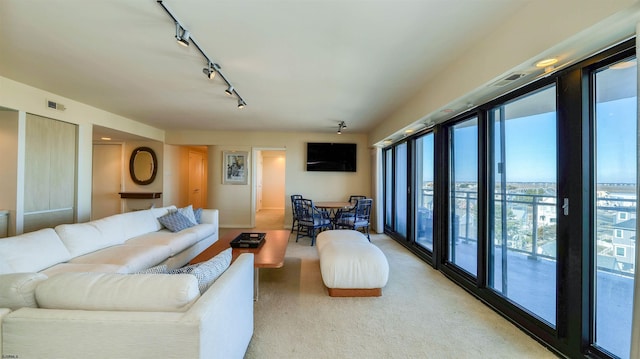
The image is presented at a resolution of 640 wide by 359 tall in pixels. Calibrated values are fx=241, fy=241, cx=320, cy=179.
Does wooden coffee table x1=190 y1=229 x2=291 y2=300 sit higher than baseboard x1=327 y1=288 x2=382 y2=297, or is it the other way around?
wooden coffee table x1=190 y1=229 x2=291 y2=300

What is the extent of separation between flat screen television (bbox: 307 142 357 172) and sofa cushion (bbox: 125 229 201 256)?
3.40m

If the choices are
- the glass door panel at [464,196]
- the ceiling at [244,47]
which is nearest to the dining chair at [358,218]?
the glass door panel at [464,196]

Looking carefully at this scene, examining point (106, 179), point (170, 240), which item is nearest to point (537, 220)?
point (170, 240)

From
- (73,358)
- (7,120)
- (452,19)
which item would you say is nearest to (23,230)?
(7,120)

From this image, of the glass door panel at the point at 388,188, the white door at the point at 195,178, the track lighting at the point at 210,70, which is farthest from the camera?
the white door at the point at 195,178

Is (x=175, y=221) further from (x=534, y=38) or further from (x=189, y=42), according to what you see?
(x=534, y=38)

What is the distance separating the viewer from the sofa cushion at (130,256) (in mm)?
2326

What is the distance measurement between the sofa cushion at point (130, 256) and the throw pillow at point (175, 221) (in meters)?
0.74

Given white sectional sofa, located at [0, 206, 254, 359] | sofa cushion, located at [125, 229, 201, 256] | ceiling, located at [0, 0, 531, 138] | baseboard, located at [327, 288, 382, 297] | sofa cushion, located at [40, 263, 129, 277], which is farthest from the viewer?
sofa cushion, located at [125, 229, 201, 256]

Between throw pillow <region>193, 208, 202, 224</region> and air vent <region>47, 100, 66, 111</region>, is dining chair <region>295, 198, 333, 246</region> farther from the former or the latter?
air vent <region>47, 100, 66, 111</region>

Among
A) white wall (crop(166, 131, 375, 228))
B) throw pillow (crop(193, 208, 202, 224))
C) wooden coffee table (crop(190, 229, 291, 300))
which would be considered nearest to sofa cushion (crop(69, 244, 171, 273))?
wooden coffee table (crop(190, 229, 291, 300))

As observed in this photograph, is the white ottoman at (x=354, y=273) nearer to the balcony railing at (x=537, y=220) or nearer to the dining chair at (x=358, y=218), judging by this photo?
the balcony railing at (x=537, y=220)

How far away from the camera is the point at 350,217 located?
16.1ft

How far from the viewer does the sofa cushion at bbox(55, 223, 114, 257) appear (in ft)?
7.89
